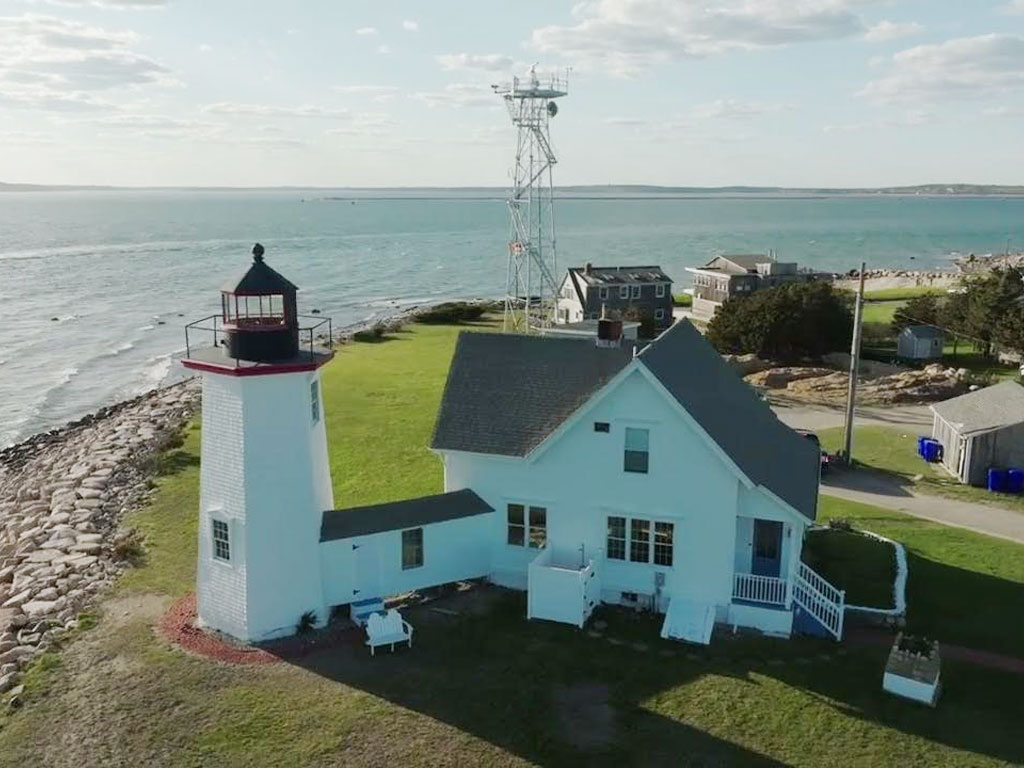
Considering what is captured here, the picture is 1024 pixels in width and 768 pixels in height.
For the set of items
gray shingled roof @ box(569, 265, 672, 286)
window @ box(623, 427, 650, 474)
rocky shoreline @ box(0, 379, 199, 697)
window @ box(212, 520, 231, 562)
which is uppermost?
gray shingled roof @ box(569, 265, 672, 286)

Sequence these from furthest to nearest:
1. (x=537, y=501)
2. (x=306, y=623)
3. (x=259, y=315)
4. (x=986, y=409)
Result: (x=986, y=409), (x=537, y=501), (x=306, y=623), (x=259, y=315)

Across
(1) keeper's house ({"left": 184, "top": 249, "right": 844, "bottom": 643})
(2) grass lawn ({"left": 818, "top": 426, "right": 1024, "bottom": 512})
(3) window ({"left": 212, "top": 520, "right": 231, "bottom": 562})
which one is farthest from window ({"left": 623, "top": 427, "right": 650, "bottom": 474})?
(2) grass lawn ({"left": 818, "top": 426, "right": 1024, "bottom": 512})

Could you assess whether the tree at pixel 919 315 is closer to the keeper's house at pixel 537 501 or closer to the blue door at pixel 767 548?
the keeper's house at pixel 537 501

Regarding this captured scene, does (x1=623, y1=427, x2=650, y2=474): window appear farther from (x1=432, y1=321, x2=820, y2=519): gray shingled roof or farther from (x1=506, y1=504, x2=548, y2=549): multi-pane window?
(x1=506, y1=504, x2=548, y2=549): multi-pane window

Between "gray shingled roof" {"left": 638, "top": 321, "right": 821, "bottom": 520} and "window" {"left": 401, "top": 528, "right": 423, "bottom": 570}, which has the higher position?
"gray shingled roof" {"left": 638, "top": 321, "right": 821, "bottom": 520}

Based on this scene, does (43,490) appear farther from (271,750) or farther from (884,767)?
(884,767)

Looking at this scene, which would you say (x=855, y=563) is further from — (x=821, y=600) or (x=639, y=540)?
(x=639, y=540)

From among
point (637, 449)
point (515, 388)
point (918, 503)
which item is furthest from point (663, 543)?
point (918, 503)
